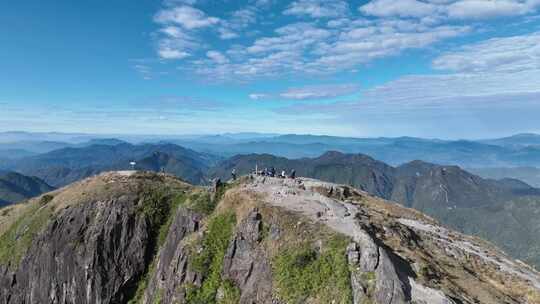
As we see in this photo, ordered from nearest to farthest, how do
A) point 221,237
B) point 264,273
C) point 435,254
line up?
point 264,273
point 435,254
point 221,237

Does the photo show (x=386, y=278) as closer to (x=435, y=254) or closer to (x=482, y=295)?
(x=482, y=295)

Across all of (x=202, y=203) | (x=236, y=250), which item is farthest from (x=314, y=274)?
(x=202, y=203)

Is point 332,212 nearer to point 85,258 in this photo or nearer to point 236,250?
point 236,250

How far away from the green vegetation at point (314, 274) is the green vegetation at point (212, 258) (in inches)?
382

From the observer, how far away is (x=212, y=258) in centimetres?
4594

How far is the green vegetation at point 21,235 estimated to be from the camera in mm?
69375

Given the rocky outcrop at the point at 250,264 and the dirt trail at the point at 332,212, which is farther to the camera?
the dirt trail at the point at 332,212

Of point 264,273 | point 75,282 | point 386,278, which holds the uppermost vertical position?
point 386,278

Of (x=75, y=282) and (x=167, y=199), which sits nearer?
(x=75, y=282)

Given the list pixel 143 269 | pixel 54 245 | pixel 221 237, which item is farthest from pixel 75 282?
pixel 221 237

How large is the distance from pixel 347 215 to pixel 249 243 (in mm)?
11805

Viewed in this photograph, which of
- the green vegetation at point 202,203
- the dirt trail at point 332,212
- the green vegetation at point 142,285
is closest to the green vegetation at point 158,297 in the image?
the green vegetation at point 142,285

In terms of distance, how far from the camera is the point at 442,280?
108 ft

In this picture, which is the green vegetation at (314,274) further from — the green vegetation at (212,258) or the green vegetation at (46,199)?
the green vegetation at (46,199)
